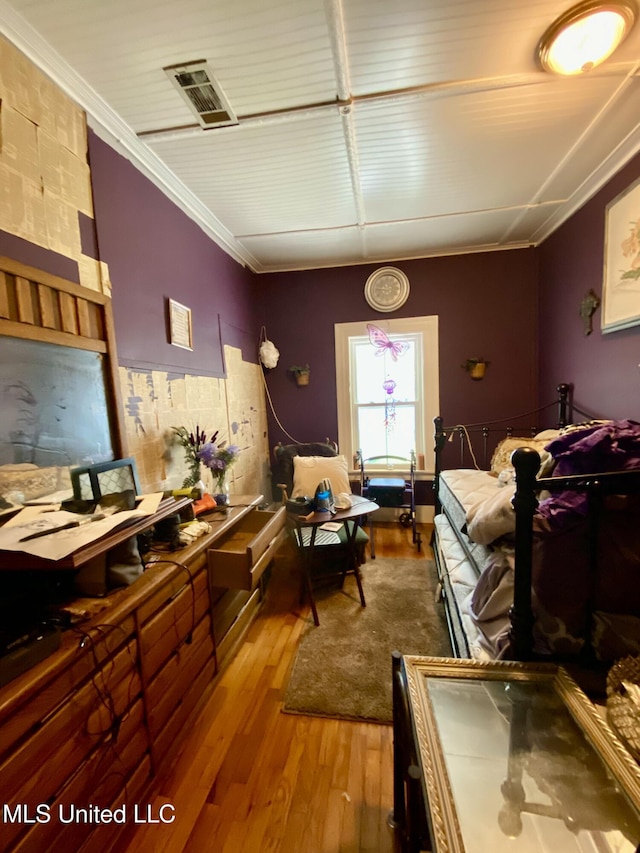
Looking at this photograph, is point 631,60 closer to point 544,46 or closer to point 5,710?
point 544,46

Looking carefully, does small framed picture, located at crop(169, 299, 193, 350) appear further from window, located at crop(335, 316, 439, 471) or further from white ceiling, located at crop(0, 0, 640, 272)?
window, located at crop(335, 316, 439, 471)

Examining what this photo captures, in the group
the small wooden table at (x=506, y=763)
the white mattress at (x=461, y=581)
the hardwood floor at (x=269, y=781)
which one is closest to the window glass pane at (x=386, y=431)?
the white mattress at (x=461, y=581)

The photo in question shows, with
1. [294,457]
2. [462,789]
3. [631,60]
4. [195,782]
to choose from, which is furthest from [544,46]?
[195,782]

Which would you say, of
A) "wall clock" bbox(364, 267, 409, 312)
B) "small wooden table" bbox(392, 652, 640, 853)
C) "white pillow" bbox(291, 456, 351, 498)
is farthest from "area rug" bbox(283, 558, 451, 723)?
"wall clock" bbox(364, 267, 409, 312)

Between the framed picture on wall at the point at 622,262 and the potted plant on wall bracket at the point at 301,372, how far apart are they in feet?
8.01

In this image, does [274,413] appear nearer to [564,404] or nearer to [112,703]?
[564,404]

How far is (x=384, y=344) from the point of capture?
362 cm

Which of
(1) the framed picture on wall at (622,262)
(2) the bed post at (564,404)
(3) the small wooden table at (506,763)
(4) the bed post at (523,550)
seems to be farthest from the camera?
(2) the bed post at (564,404)

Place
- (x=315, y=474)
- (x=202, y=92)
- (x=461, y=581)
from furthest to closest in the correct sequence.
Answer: (x=315, y=474)
(x=461, y=581)
(x=202, y=92)

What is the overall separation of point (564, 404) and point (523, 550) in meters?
2.30

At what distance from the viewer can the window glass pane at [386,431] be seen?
3727mm

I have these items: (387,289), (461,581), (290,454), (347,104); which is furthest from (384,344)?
(461,581)

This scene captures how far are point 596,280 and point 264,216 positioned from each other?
7.77 ft

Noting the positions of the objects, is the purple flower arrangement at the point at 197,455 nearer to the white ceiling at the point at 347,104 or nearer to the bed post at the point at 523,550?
the white ceiling at the point at 347,104
